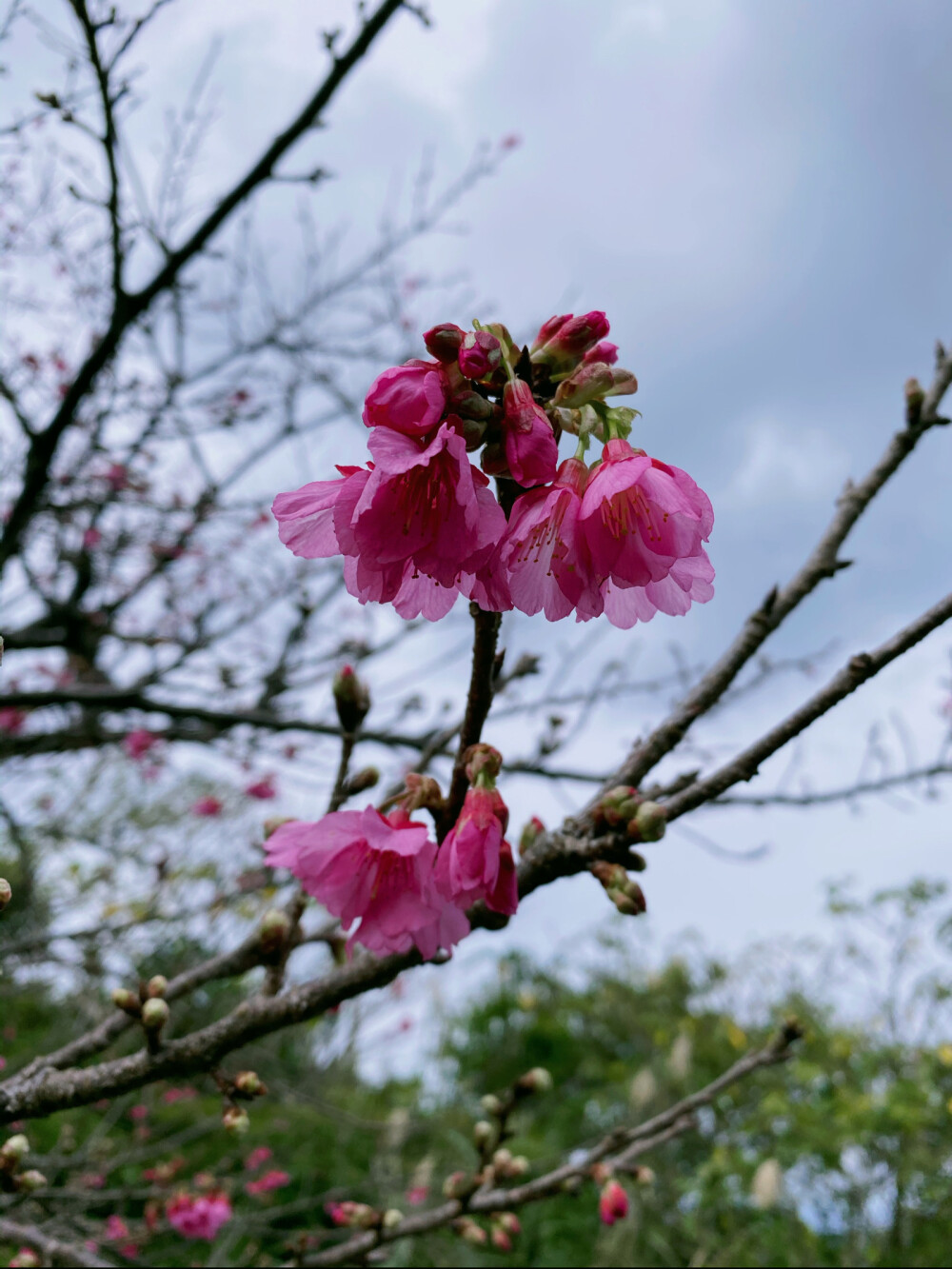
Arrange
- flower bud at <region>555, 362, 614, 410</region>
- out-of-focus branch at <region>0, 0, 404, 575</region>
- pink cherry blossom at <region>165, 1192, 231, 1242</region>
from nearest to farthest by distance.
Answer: flower bud at <region>555, 362, 614, 410</region> → pink cherry blossom at <region>165, 1192, 231, 1242</region> → out-of-focus branch at <region>0, 0, 404, 575</region>

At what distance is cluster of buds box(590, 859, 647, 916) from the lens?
3.17 ft

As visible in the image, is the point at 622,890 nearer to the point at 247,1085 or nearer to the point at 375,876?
the point at 375,876

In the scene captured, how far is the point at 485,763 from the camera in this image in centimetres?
91

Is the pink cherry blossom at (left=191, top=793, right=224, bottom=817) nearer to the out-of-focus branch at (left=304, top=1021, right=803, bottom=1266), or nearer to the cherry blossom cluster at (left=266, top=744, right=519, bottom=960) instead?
the out-of-focus branch at (left=304, top=1021, right=803, bottom=1266)

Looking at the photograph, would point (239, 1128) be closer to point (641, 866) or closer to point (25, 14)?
point (641, 866)

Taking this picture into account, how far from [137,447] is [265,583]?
1069 mm

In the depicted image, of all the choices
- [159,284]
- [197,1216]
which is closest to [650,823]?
[197,1216]

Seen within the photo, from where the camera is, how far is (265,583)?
4.92 metres

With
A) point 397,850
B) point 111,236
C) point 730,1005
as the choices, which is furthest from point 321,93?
point 730,1005

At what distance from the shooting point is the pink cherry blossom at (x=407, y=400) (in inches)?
30.1

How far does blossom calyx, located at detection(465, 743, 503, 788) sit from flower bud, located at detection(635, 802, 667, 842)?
0.61 ft

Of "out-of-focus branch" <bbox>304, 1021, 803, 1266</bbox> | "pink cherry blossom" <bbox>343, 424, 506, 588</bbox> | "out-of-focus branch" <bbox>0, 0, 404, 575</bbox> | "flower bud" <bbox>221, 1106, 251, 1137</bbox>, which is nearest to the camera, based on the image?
"pink cherry blossom" <bbox>343, 424, 506, 588</bbox>

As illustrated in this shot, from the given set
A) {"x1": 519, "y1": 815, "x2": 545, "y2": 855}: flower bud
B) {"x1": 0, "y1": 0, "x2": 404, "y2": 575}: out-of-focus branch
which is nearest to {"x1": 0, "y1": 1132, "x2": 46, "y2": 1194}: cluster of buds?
{"x1": 519, "y1": 815, "x2": 545, "y2": 855}: flower bud

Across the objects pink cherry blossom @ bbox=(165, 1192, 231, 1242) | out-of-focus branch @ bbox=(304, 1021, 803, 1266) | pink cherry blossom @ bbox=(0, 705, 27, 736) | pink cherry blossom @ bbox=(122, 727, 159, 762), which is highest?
pink cherry blossom @ bbox=(0, 705, 27, 736)
